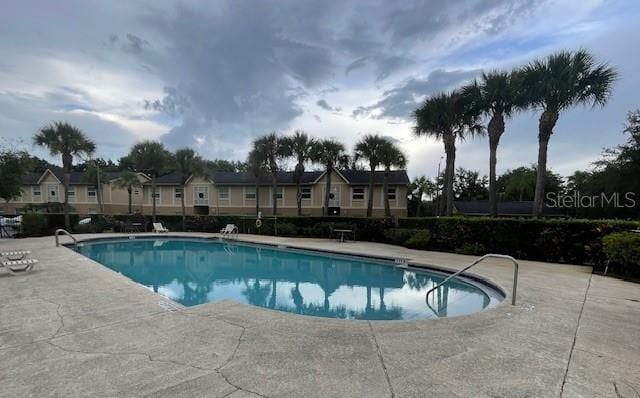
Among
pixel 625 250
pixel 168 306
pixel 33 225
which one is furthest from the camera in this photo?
pixel 33 225

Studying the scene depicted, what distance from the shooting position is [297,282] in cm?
A: 1023

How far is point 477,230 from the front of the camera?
12.9 meters

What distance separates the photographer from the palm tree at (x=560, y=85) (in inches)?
533

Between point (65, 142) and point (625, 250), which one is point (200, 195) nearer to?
point (65, 142)

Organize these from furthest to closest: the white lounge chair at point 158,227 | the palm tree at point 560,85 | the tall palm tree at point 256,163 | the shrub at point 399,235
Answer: the tall palm tree at point 256,163 < the white lounge chair at point 158,227 < the shrub at point 399,235 < the palm tree at point 560,85

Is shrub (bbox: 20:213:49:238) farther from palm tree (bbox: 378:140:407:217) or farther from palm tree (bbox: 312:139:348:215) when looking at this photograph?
palm tree (bbox: 378:140:407:217)

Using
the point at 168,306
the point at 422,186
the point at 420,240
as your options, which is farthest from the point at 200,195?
the point at 168,306

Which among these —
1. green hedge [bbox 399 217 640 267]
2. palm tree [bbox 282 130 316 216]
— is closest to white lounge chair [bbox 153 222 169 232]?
palm tree [bbox 282 130 316 216]

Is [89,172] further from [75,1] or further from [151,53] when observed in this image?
[75,1]

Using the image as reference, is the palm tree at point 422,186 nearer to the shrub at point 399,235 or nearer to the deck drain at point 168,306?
the shrub at point 399,235

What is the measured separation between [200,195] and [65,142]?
1205cm

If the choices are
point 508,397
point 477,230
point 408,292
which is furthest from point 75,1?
point 477,230

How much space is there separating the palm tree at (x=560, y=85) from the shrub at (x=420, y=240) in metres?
4.84

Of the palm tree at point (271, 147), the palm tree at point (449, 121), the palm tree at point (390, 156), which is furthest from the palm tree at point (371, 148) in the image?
the palm tree at point (271, 147)
